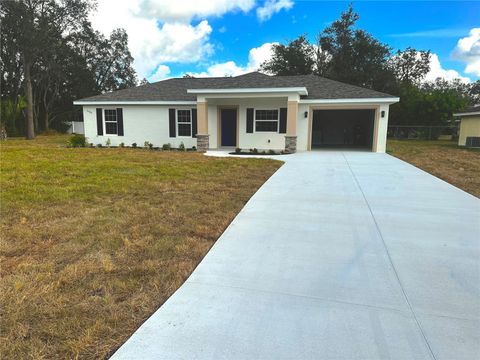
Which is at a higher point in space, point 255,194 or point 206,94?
point 206,94

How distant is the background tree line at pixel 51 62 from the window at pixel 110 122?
28.2 ft

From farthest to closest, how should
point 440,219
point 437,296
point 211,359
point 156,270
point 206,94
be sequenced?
point 206,94, point 440,219, point 156,270, point 437,296, point 211,359

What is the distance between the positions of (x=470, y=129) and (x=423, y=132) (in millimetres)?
7491

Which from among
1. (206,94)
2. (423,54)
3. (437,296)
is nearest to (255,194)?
(437,296)

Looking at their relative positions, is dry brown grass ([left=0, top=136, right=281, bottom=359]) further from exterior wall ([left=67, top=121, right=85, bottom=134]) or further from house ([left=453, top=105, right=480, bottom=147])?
exterior wall ([left=67, top=121, right=85, bottom=134])

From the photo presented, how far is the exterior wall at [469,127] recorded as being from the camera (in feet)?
62.7

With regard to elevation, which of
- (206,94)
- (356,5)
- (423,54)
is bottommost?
(206,94)

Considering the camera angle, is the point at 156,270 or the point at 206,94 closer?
the point at 156,270

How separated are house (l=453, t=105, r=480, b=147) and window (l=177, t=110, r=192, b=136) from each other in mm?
16358

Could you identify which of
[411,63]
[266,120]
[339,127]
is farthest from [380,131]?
[411,63]

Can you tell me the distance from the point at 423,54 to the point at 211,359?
155 ft

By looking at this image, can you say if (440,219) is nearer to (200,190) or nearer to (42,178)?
(200,190)

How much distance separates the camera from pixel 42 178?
24.6ft

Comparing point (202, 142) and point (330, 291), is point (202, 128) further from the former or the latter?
point (330, 291)
